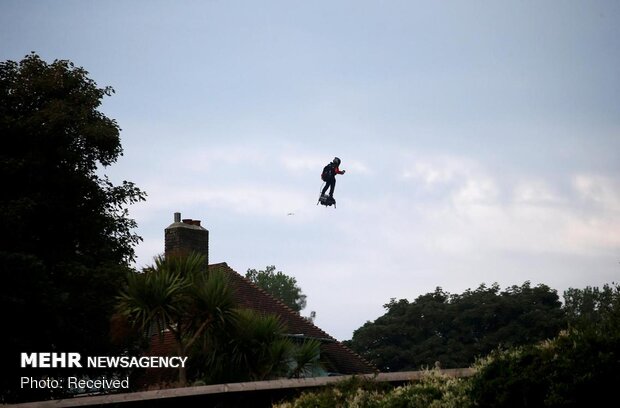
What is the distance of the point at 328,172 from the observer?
25641mm

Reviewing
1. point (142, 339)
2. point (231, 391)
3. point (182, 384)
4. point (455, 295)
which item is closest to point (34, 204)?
point (142, 339)

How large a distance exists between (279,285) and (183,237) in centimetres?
7862

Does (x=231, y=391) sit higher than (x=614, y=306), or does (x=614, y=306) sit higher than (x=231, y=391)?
(x=614, y=306)

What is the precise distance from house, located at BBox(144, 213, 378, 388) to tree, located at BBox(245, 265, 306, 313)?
70555 mm

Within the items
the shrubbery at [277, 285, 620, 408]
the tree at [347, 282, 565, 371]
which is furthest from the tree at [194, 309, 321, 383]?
the tree at [347, 282, 565, 371]

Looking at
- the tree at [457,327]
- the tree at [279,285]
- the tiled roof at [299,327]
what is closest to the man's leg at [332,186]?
the tiled roof at [299,327]

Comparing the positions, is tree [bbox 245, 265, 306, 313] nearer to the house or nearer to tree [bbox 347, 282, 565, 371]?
tree [bbox 347, 282, 565, 371]

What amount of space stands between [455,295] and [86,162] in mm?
50831

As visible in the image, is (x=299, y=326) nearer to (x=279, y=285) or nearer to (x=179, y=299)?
(x=179, y=299)

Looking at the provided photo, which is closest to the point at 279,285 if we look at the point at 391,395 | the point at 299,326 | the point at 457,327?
the point at 457,327

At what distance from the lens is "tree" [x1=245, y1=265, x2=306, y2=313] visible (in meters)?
111

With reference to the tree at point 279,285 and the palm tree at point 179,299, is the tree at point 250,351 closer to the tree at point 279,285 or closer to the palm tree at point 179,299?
the palm tree at point 179,299

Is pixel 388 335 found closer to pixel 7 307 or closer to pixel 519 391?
pixel 7 307

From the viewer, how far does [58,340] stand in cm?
2770
